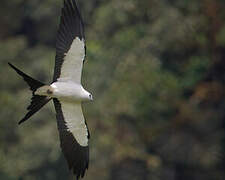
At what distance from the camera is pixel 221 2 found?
66.5ft

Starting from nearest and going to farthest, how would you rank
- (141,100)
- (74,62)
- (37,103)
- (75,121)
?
(37,103) → (74,62) → (75,121) → (141,100)

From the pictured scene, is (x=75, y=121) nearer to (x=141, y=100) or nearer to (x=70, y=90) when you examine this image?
(x=70, y=90)

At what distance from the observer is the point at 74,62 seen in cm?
812

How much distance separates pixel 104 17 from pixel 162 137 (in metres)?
3.92

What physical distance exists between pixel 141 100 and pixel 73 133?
10076mm

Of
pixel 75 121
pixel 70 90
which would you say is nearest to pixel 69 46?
pixel 70 90

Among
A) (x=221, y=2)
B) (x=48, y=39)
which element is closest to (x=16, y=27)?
(x=48, y=39)

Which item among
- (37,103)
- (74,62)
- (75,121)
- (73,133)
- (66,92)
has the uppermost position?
(74,62)

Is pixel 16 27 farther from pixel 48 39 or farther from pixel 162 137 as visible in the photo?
pixel 162 137

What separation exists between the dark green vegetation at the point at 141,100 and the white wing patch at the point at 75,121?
8.64 meters

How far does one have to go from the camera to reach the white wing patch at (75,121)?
8.26 meters

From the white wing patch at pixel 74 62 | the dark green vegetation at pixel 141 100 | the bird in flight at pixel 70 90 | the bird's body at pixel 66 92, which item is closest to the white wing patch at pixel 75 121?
the bird in flight at pixel 70 90

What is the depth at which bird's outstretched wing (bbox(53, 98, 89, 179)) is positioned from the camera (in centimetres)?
825

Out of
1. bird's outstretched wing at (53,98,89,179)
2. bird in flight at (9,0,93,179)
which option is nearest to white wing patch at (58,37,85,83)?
bird in flight at (9,0,93,179)
